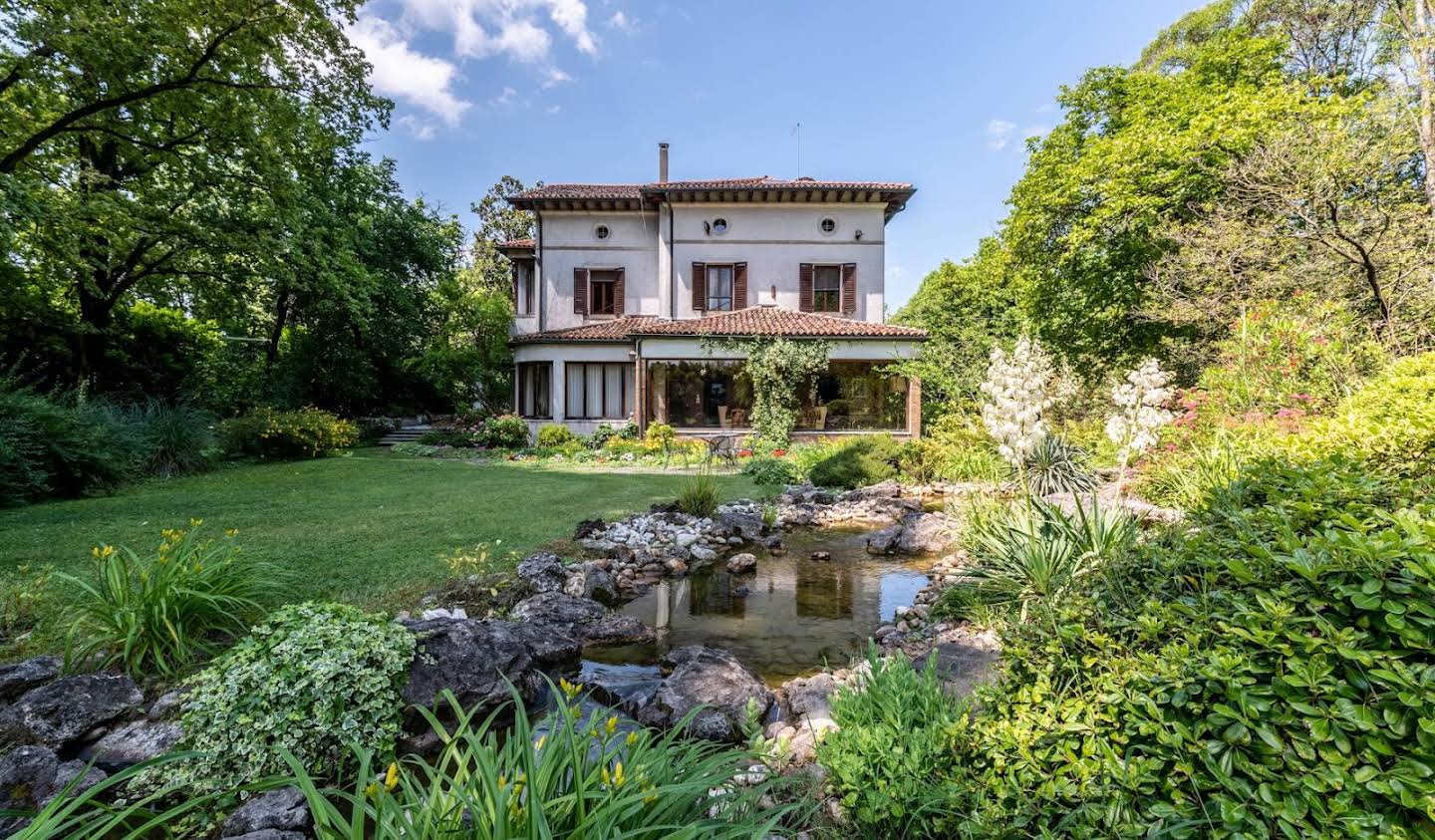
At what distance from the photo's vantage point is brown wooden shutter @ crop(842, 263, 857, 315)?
66.2 ft

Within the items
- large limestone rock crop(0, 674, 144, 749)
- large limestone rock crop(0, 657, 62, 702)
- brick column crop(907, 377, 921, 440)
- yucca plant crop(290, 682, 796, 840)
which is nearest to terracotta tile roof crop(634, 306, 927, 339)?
brick column crop(907, 377, 921, 440)

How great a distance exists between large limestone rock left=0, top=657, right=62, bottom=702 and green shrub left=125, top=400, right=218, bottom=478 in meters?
10.1

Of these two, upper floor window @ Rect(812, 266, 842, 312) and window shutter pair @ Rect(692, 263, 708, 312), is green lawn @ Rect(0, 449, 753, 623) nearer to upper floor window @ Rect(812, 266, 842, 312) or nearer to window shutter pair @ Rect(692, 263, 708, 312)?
window shutter pair @ Rect(692, 263, 708, 312)

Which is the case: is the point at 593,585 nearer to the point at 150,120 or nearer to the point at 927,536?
the point at 927,536

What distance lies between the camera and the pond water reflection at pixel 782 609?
473 centimetres

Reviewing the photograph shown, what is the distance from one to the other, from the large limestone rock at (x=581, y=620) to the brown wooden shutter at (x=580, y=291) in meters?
17.2

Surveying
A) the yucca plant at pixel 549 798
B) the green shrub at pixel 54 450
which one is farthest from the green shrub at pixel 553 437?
the yucca plant at pixel 549 798

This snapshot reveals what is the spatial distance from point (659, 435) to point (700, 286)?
6489mm

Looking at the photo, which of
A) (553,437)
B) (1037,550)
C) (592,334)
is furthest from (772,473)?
(592,334)

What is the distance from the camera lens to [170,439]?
1149 cm

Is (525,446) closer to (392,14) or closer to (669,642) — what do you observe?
(392,14)

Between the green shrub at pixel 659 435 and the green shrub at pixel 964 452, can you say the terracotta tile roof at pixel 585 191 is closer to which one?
the green shrub at pixel 659 435

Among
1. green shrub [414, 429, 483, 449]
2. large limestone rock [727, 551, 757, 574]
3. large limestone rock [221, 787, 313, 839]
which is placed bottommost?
large limestone rock [727, 551, 757, 574]

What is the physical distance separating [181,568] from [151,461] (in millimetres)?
10767
